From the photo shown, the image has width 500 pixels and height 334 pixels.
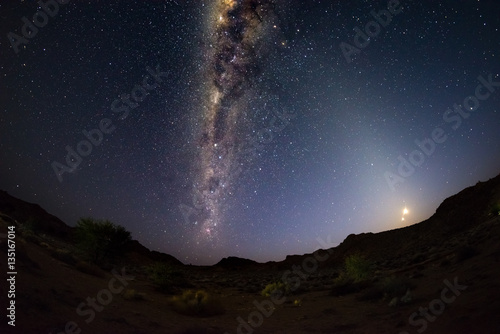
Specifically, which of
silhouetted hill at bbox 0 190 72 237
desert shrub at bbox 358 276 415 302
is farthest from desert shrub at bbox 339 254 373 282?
silhouetted hill at bbox 0 190 72 237

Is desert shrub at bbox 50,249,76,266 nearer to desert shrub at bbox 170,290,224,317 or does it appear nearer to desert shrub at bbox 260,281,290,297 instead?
desert shrub at bbox 170,290,224,317

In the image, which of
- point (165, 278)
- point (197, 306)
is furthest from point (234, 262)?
point (197, 306)

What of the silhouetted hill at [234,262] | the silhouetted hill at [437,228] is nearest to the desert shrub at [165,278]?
the silhouetted hill at [437,228]

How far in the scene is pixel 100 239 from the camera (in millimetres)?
20312

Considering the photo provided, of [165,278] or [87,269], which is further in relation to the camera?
[165,278]

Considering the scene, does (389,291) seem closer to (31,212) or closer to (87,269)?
(87,269)

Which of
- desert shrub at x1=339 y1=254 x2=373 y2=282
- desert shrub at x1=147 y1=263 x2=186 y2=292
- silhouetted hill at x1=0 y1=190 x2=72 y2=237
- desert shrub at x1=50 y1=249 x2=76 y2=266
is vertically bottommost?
desert shrub at x1=339 y1=254 x2=373 y2=282

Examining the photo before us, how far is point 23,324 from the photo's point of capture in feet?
22.4

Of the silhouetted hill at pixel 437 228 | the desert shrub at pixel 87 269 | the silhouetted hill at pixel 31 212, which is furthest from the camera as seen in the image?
the silhouetted hill at pixel 31 212

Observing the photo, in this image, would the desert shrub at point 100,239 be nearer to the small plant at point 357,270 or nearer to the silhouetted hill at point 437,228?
the small plant at point 357,270

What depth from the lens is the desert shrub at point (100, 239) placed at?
2006 centimetres

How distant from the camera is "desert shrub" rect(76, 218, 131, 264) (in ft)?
65.8

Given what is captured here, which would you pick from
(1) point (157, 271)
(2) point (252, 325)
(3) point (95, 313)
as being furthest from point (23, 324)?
(1) point (157, 271)

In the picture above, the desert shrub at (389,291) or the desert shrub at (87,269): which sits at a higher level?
the desert shrub at (87,269)
